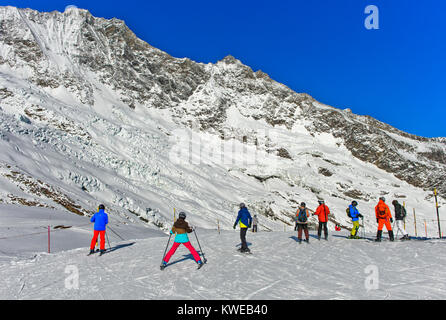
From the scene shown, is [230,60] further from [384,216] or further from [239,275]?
[239,275]

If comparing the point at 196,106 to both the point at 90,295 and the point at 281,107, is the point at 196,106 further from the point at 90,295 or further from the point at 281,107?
the point at 90,295

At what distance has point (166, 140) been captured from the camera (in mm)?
68562

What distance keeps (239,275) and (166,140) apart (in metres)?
62.0

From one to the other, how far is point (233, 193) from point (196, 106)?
49960 mm

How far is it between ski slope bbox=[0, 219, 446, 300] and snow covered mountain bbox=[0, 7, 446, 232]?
51.4 feet

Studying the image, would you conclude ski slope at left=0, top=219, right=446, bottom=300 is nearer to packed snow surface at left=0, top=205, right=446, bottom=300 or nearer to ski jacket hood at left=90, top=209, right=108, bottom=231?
packed snow surface at left=0, top=205, right=446, bottom=300

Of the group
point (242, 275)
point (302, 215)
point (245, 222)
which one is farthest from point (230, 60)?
point (242, 275)

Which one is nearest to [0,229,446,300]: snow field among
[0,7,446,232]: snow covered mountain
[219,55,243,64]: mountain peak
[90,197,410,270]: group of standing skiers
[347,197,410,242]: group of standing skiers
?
[90,197,410,270]: group of standing skiers

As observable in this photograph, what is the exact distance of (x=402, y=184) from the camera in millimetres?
92188

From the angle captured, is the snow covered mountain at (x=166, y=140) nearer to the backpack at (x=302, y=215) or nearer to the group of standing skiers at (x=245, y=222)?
the group of standing skiers at (x=245, y=222)

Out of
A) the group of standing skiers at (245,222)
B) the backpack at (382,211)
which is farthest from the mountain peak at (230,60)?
the backpack at (382,211)

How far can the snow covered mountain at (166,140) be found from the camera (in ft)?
117

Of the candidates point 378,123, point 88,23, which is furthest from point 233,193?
point 378,123

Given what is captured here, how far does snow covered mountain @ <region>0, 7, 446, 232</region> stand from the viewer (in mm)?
35625
